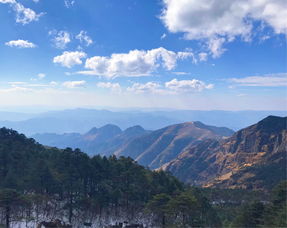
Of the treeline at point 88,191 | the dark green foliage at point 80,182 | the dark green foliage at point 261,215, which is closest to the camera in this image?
the dark green foliage at point 261,215

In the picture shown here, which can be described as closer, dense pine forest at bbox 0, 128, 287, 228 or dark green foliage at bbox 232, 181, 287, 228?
dark green foliage at bbox 232, 181, 287, 228

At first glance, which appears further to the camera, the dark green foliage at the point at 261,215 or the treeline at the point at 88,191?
the treeline at the point at 88,191

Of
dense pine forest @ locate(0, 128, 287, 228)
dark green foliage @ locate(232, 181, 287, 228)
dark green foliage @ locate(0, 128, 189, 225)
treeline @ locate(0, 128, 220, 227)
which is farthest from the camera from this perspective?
dark green foliage @ locate(0, 128, 189, 225)

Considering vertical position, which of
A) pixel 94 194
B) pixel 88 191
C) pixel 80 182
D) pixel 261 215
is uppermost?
pixel 261 215

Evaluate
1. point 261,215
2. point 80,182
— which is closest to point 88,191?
point 80,182

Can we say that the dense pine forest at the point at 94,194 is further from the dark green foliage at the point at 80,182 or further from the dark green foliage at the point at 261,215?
the dark green foliage at the point at 261,215

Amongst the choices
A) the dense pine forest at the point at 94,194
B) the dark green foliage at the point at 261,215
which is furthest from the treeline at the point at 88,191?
the dark green foliage at the point at 261,215

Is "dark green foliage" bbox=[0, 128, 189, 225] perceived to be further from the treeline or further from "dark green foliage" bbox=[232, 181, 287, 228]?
"dark green foliage" bbox=[232, 181, 287, 228]

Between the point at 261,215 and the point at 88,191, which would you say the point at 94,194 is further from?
the point at 261,215

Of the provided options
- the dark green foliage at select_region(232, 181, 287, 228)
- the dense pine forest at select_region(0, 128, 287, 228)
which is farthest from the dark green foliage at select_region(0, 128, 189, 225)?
the dark green foliage at select_region(232, 181, 287, 228)
